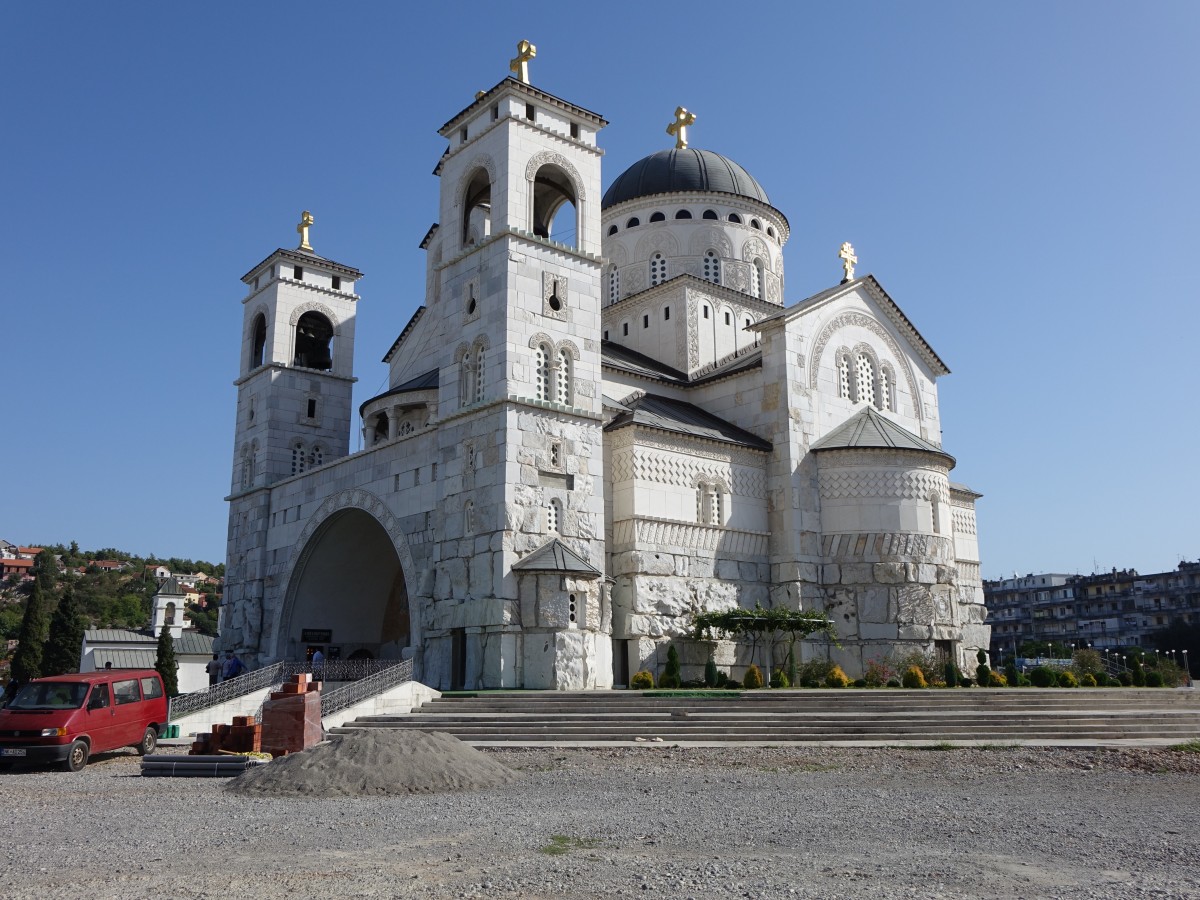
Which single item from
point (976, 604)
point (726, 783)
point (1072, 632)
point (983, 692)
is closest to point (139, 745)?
point (726, 783)

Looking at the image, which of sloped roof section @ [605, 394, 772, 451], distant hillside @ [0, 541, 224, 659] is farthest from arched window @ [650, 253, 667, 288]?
distant hillside @ [0, 541, 224, 659]

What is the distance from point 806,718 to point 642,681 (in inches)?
266

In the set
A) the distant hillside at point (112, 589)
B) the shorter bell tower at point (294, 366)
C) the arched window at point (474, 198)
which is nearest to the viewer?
the arched window at point (474, 198)

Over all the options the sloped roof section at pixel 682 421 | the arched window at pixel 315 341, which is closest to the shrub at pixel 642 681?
the sloped roof section at pixel 682 421

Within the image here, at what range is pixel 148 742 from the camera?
16.8 meters

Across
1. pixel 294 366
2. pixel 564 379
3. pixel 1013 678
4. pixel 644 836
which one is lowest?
pixel 644 836

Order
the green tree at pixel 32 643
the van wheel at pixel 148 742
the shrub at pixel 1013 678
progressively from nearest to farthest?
the van wheel at pixel 148 742
the shrub at pixel 1013 678
the green tree at pixel 32 643

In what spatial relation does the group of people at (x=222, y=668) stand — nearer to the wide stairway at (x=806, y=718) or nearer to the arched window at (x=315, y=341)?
the arched window at (x=315, y=341)

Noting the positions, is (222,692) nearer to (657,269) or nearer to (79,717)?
(79,717)

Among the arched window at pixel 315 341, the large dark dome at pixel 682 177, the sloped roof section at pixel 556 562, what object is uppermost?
the large dark dome at pixel 682 177

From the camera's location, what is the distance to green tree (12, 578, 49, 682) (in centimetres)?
3712

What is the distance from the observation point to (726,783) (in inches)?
493

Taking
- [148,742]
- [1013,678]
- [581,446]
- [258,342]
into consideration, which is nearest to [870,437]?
[1013,678]

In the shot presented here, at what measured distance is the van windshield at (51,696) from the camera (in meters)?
15.2
